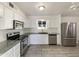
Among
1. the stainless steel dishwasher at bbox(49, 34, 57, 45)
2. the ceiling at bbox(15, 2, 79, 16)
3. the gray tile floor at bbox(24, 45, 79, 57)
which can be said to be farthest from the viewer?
the stainless steel dishwasher at bbox(49, 34, 57, 45)

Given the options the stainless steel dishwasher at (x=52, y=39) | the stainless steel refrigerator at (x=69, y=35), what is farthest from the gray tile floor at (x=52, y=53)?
the stainless steel dishwasher at (x=52, y=39)

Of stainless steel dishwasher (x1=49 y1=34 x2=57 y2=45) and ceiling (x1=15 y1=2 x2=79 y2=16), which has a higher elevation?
ceiling (x1=15 y1=2 x2=79 y2=16)

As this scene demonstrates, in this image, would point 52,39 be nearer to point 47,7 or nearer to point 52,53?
point 52,53

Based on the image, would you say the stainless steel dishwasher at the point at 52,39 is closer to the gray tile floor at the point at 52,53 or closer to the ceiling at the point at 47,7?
the gray tile floor at the point at 52,53

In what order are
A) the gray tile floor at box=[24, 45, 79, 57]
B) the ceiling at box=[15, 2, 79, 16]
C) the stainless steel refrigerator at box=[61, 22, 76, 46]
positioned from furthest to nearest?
the stainless steel refrigerator at box=[61, 22, 76, 46]
the gray tile floor at box=[24, 45, 79, 57]
the ceiling at box=[15, 2, 79, 16]

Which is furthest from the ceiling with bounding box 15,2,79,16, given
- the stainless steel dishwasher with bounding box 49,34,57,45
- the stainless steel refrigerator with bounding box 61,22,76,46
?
the stainless steel dishwasher with bounding box 49,34,57,45

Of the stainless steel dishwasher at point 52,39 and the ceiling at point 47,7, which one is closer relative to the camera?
the ceiling at point 47,7

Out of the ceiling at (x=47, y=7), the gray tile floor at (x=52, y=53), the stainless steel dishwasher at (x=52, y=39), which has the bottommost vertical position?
the gray tile floor at (x=52, y=53)

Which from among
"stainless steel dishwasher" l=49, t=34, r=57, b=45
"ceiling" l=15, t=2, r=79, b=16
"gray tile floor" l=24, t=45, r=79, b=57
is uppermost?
"ceiling" l=15, t=2, r=79, b=16

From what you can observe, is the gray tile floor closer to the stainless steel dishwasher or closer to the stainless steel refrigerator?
the stainless steel refrigerator

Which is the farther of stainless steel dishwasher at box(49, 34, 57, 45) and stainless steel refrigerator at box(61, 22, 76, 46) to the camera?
stainless steel dishwasher at box(49, 34, 57, 45)

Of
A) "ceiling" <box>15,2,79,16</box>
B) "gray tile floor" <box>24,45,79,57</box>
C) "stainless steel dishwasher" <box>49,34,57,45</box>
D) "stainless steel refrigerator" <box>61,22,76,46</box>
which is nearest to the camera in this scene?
"ceiling" <box>15,2,79,16</box>

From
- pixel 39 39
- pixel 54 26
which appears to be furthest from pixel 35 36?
pixel 54 26

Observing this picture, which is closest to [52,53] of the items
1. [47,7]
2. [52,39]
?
[47,7]
